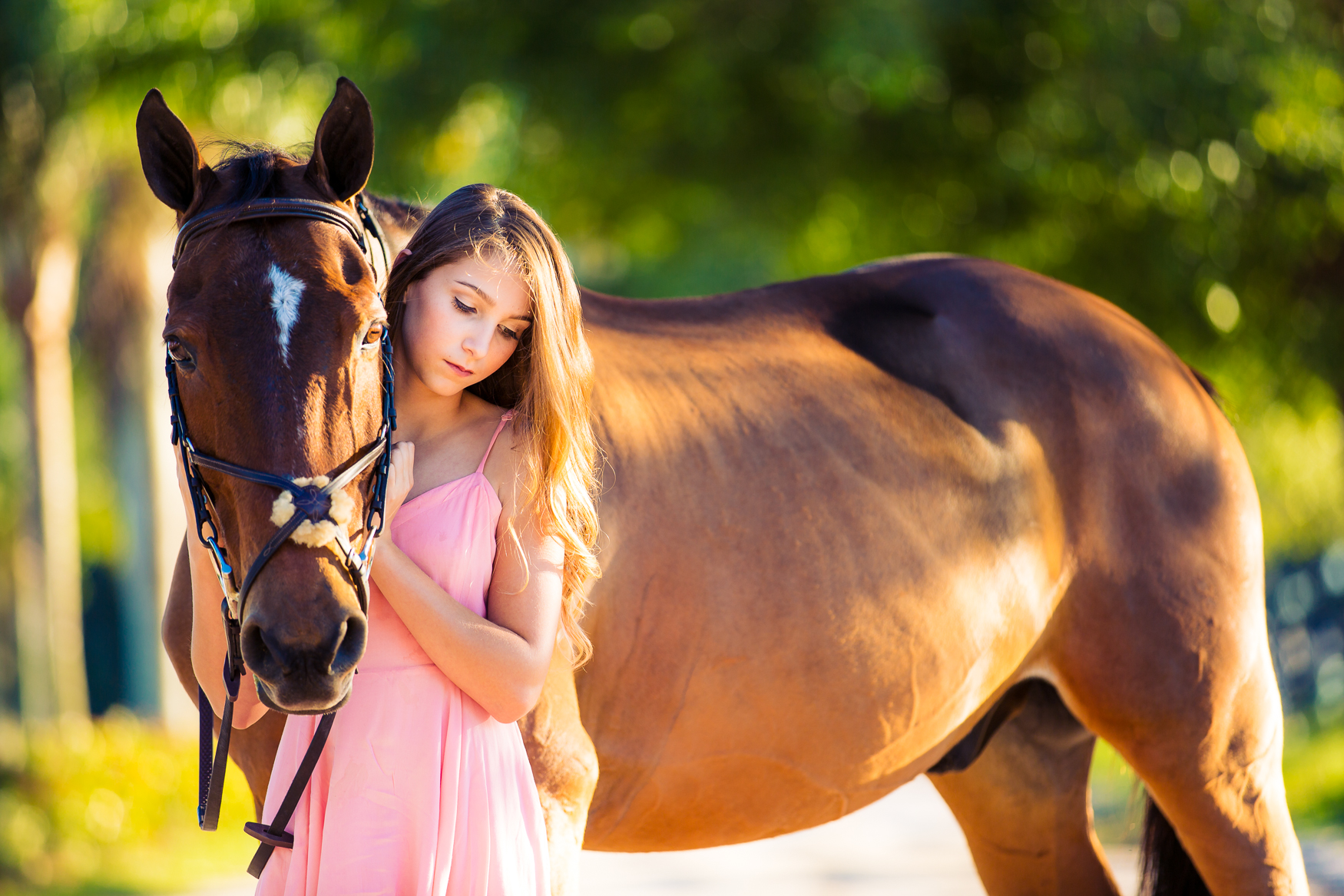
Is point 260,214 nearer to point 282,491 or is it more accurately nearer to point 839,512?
point 282,491

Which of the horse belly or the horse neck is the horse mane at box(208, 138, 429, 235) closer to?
the horse neck

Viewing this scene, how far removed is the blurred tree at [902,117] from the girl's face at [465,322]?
431 centimetres

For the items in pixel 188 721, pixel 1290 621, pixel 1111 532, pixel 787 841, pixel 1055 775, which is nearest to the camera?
pixel 1111 532

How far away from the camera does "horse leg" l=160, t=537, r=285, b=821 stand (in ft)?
6.44

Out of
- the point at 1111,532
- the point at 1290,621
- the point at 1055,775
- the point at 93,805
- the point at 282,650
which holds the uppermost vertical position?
the point at 282,650

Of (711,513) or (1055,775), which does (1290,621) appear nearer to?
(1055,775)

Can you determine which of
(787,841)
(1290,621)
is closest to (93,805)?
(787,841)

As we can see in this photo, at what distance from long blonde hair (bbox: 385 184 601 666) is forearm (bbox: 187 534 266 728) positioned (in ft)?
1.42

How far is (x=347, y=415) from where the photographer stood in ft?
4.91

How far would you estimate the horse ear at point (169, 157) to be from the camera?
1.64 m

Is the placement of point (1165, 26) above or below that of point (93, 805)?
above

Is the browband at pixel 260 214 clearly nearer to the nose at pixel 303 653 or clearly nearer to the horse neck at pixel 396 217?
the horse neck at pixel 396 217

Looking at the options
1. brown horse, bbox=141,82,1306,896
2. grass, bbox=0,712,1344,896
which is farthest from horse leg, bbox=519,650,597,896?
grass, bbox=0,712,1344,896

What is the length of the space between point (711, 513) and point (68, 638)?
10.9 m
